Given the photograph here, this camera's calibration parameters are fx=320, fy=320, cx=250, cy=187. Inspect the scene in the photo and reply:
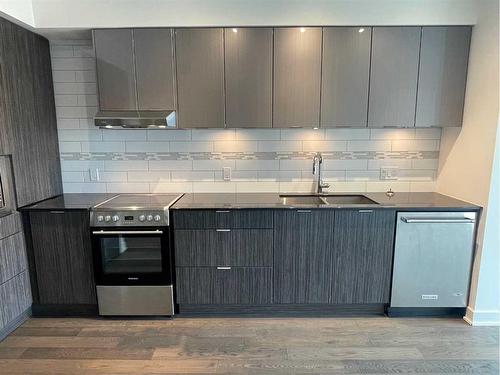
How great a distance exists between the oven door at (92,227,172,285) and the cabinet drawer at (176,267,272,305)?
6.2 inches

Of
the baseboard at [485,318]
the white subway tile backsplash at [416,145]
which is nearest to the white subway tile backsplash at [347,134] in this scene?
the white subway tile backsplash at [416,145]

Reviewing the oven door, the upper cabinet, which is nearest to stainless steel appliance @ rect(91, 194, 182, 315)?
the oven door

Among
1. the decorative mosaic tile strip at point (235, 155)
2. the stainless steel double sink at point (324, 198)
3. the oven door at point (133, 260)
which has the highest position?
the decorative mosaic tile strip at point (235, 155)

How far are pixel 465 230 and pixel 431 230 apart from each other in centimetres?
26

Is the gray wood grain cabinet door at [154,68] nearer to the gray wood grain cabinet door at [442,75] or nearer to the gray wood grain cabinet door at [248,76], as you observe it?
the gray wood grain cabinet door at [248,76]

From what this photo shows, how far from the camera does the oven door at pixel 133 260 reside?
2543 mm

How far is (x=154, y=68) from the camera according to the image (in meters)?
2.63

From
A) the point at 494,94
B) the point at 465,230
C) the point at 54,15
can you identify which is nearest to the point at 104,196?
the point at 54,15

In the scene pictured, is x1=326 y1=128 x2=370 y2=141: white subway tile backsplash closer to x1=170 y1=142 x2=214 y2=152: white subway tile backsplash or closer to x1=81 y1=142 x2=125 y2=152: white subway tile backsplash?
x1=170 y1=142 x2=214 y2=152: white subway tile backsplash

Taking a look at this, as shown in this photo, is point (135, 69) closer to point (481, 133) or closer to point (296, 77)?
point (296, 77)

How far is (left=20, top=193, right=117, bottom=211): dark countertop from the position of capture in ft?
8.26

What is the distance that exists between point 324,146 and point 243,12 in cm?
137

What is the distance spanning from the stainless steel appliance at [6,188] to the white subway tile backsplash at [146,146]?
96cm

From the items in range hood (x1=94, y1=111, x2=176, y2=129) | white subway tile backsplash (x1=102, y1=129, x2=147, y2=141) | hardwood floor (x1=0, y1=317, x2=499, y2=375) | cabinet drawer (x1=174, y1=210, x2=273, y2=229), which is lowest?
hardwood floor (x1=0, y1=317, x2=499, y2=375)
